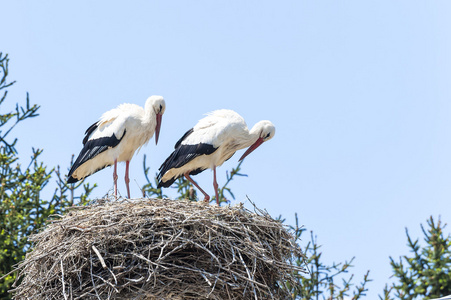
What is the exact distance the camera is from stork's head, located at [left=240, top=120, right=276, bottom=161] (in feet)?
32.2

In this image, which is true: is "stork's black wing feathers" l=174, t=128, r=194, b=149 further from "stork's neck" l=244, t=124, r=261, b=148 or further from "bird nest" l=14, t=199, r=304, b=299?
"bird nest" l=14, t=199, r=304, b=299

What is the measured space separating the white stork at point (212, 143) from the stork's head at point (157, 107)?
305 millimetres

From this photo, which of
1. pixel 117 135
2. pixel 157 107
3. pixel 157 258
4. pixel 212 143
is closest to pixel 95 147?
pixel 117 135

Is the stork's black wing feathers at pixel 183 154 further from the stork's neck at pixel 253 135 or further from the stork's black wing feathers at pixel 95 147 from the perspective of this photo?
the stork's black wing feathers at pixel 95 147

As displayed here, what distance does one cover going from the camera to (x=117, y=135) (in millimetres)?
9523

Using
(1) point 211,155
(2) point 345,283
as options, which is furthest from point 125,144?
(2) point 345,283

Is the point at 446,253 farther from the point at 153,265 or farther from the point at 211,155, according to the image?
the point at 153,265

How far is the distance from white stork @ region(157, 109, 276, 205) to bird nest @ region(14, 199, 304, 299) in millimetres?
1840

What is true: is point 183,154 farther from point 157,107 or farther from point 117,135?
point 117,135

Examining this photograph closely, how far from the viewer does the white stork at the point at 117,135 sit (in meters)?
9.58

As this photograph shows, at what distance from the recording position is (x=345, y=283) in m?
12.3

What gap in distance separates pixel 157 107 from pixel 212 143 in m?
0.80

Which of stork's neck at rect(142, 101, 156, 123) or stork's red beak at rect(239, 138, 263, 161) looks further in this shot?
stork's red beak at rect(239, 138, 263, 161)

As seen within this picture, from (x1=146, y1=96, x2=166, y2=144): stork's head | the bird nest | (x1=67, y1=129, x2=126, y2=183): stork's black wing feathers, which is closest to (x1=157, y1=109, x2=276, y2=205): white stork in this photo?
(x1=146, y1=96, x2=166, y2=144): stork's head
